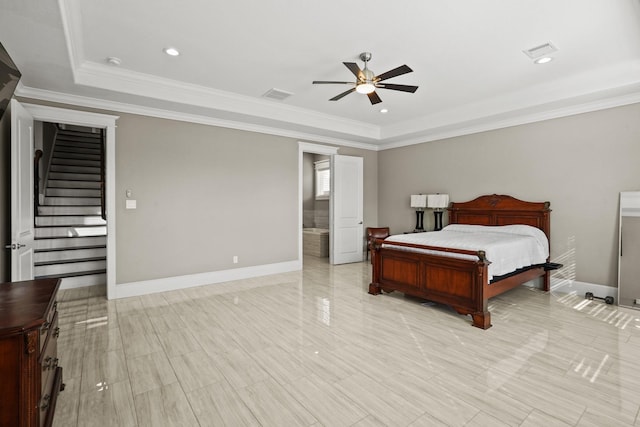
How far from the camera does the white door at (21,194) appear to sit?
3.13 meters

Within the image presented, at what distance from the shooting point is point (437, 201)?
5.86 metres

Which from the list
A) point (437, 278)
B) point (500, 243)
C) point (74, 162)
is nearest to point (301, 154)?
point (437, 278)

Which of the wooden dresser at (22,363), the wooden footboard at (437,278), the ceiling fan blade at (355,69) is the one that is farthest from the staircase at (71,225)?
the ceiling fan blade at (355,69)

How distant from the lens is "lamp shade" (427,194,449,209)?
579 cm

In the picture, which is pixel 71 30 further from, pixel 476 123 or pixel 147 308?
pixel 476 123

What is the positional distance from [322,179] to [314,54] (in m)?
5.59

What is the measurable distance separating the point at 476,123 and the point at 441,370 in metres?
4.24

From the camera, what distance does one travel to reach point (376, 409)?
1.98 meters

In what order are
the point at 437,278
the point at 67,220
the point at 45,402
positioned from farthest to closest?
the point at 67,220
the point at 437,278
the point at 45,402

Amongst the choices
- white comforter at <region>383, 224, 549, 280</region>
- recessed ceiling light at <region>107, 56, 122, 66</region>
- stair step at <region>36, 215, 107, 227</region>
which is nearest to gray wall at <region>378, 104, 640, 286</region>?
white comforter at <region>383, 224, 549, 280</region>

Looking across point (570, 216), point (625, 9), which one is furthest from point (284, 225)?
point (625, 9)

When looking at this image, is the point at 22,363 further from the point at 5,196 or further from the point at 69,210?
the point at 69,210

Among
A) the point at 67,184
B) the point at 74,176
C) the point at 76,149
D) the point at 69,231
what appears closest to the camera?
the point at 69,231

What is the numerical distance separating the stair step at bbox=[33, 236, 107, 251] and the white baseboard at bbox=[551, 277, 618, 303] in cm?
712
